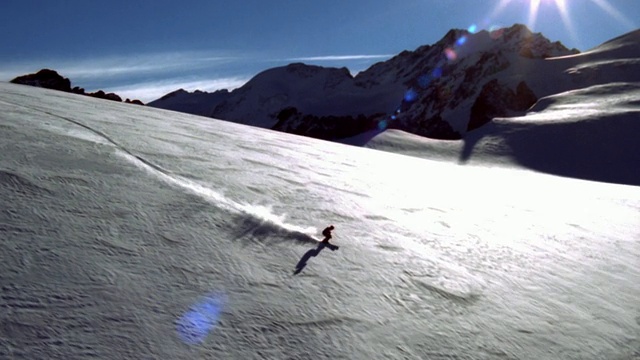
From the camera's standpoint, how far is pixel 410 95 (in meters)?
100

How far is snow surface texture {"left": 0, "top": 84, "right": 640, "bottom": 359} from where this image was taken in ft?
5.17

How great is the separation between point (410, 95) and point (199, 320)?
102101mm

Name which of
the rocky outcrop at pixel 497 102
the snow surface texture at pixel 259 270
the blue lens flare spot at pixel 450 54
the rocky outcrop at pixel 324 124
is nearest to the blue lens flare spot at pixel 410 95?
the rocky outcrop at pixel 324 124

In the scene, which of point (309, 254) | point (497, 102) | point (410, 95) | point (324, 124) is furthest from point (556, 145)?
point (410, 95)

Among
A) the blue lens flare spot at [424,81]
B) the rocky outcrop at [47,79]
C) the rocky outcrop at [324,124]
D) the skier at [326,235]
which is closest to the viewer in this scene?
the skier at [326,235]

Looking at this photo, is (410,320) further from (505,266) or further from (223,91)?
(223,91)

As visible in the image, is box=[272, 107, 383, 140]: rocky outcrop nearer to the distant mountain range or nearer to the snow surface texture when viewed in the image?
the distant mountain range

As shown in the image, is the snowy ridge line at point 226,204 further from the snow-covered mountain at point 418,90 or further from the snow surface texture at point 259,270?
the snow-covered mountain at point 418,90

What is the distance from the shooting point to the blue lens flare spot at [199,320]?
156 centimetres

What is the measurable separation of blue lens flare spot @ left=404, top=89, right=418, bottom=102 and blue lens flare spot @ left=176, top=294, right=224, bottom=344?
96405 mm

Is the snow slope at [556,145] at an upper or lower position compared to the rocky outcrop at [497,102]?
lower

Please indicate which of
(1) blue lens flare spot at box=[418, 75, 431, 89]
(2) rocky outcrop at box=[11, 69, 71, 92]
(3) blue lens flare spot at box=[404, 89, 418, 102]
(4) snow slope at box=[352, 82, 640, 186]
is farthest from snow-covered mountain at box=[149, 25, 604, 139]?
(2) rocky outcrop at box=[11, 69, 71, 92]

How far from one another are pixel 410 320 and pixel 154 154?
2.52 meters

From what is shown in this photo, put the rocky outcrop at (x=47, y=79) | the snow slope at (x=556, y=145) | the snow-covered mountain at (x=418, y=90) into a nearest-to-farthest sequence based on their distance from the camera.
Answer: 1. the snow slope at (x=556, y=145)
2. the rocky outcrop at (x=47, y=79)
3. the snow-covered mountain at (x=418, y=90)
